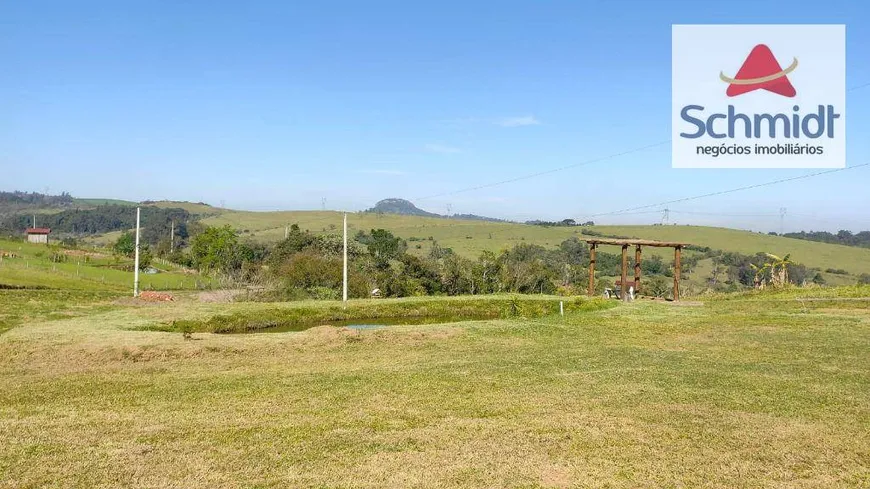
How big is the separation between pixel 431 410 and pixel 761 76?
27341 millimetres

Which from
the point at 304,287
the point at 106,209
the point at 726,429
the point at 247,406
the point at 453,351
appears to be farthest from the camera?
the point at 106,209

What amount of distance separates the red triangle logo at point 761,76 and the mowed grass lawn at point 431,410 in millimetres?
14333

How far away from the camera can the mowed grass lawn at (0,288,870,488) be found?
8281mm

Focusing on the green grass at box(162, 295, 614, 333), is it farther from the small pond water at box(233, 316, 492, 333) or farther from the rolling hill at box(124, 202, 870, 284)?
the rolling hill at box(124, 202, 870, 284)

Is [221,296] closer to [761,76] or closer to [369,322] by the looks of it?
[369,322]

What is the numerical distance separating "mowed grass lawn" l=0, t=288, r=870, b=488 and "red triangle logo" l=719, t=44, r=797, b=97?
47.0ft

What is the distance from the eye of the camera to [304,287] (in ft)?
152

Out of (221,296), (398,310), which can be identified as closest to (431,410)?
(398,310)

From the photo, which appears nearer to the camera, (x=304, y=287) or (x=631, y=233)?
(x=304, y=287)

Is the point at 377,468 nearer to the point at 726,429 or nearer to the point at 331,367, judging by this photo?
the point at 726,429

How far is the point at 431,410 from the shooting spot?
11.4 meters

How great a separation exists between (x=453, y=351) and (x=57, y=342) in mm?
12276

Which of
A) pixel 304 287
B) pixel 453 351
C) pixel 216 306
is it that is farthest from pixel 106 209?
pixel 453 351

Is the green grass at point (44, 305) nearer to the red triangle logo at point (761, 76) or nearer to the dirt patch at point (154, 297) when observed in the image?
the dirt patch at point (154, 297)
